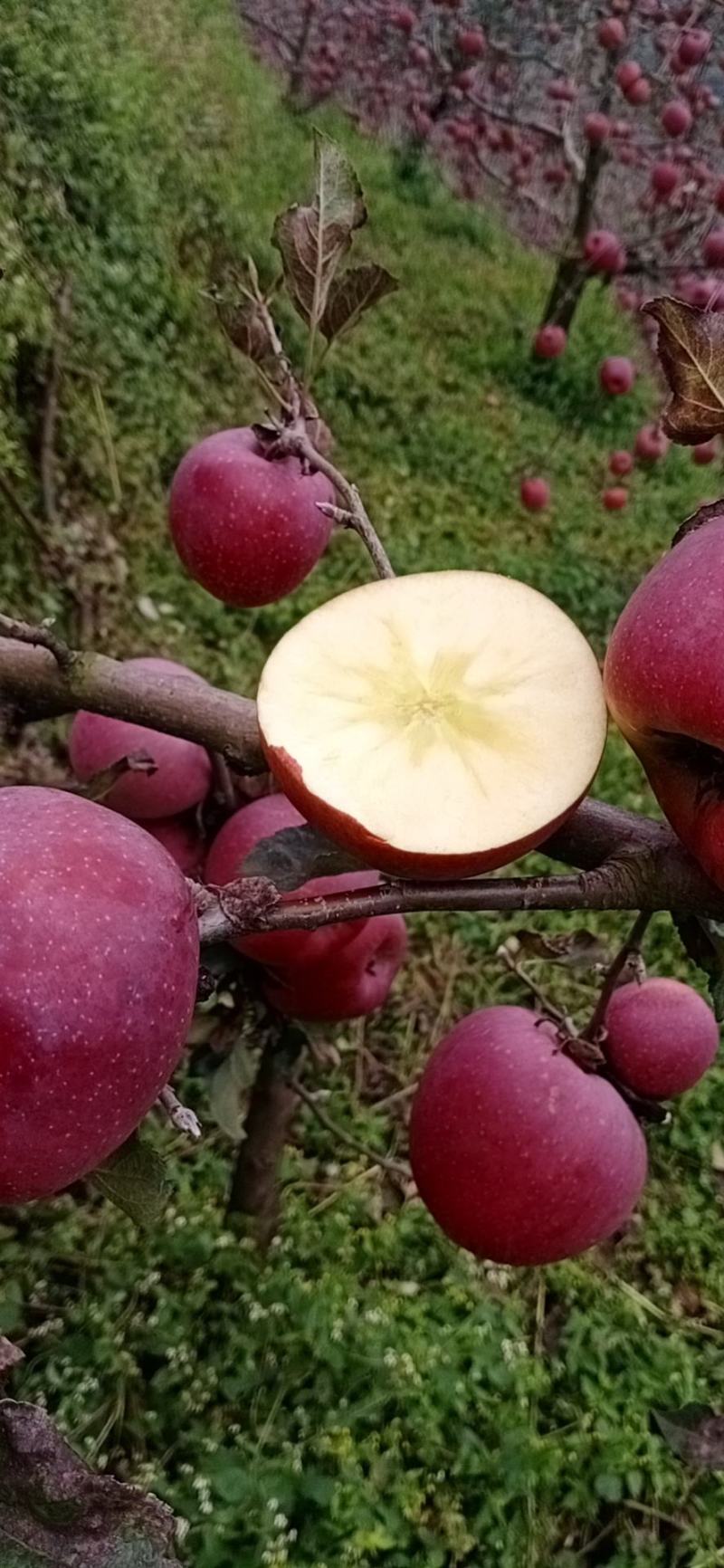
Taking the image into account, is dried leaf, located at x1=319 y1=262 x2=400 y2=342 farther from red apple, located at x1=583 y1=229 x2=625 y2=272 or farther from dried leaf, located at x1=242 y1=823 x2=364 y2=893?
red apple, located at x1=583 y1=229 x2=625 y2=272

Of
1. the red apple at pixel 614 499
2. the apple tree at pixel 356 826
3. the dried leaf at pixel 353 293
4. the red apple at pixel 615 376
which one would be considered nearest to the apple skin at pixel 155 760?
the apple tree at pixel 356 826

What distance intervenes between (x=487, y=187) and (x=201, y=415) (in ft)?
7.23

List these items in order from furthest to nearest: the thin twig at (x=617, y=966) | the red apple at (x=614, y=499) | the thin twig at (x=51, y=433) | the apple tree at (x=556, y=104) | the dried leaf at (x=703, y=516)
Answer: the apple tree at (x=556, y=104) < the red apple at (x=614, y=499) < the thin twig at (x=51, y=433) < the thin twig at (x=617, y=966) < the dried leaf at (x=703, y=516)

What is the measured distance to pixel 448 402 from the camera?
7.99 feet

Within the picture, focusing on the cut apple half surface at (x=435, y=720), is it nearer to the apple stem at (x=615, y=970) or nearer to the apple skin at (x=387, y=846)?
the apple skin at (x=387, y=846)

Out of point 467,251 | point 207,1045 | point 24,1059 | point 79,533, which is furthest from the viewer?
point 467,251

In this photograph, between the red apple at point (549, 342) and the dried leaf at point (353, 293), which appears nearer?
the dried leaf at point (353, 293)

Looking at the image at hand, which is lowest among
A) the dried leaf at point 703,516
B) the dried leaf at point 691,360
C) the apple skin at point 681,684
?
the apple skin at point 681,684

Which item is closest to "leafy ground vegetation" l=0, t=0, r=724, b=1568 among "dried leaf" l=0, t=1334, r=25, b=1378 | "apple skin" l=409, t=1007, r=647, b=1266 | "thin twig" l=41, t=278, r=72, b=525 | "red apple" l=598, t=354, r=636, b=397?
"thin twig" l=41, t=278, r=72, b=525

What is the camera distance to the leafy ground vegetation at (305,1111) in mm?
981

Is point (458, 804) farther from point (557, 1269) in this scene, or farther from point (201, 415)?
point (201, 415)

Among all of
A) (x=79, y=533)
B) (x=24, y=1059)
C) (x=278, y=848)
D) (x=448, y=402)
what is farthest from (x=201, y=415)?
(x=24, y=1059)

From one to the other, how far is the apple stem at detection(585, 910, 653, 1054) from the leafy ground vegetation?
28 centimetres

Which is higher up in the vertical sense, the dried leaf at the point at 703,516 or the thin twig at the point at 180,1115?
the dried leaf at the point at 703,516
